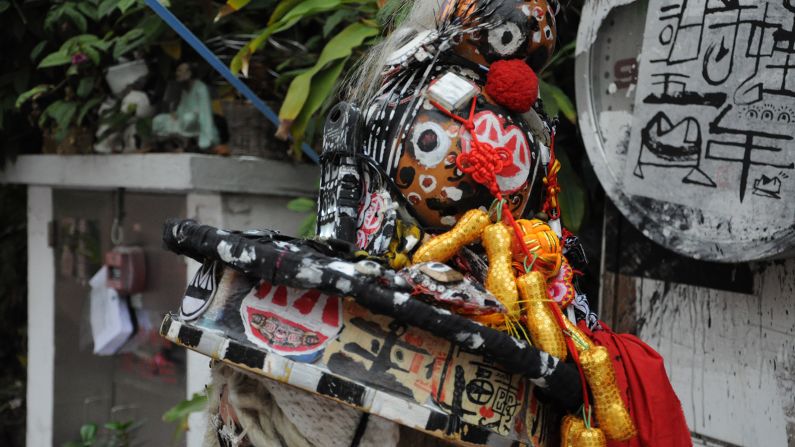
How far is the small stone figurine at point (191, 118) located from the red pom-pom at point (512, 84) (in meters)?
1.65

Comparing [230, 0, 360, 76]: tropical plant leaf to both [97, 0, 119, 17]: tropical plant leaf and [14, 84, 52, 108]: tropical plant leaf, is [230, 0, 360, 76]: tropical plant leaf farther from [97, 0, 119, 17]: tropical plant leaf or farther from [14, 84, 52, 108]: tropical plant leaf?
[14, 84, 52, 108]: tropical plant leaf

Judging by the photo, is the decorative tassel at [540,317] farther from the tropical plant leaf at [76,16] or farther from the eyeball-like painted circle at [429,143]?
the tropical plant leaf at [76,16]

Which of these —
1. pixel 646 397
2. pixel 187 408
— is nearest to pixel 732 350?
pixel 646 397

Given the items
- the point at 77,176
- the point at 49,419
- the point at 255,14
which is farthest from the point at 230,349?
the point at 49,419

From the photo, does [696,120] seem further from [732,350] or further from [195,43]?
[195,43]

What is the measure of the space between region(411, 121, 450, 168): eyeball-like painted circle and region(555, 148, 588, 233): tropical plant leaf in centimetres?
100

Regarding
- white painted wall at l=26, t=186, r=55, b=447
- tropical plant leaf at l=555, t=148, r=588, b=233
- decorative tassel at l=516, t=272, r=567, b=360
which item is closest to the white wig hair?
decorative tassel at l=516, t=272, r=567, b=360

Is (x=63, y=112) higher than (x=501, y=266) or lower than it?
higher

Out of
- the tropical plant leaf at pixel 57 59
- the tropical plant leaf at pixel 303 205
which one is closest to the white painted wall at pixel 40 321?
the tropical plant leaf at pixel 57 59

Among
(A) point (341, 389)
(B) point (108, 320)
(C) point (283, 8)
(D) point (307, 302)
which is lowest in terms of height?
(B) point (108, 320)

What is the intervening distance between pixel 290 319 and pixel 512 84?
1.85ft

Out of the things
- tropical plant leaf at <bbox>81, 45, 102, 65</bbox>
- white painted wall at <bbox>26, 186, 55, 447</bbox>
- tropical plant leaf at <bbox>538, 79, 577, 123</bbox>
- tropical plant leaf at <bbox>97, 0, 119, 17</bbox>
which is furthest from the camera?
white painted wall at <bbox>26, 186, 55, 447</bbox>

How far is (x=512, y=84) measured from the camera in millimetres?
1327

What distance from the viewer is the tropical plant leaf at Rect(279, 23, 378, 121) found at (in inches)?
91.3
